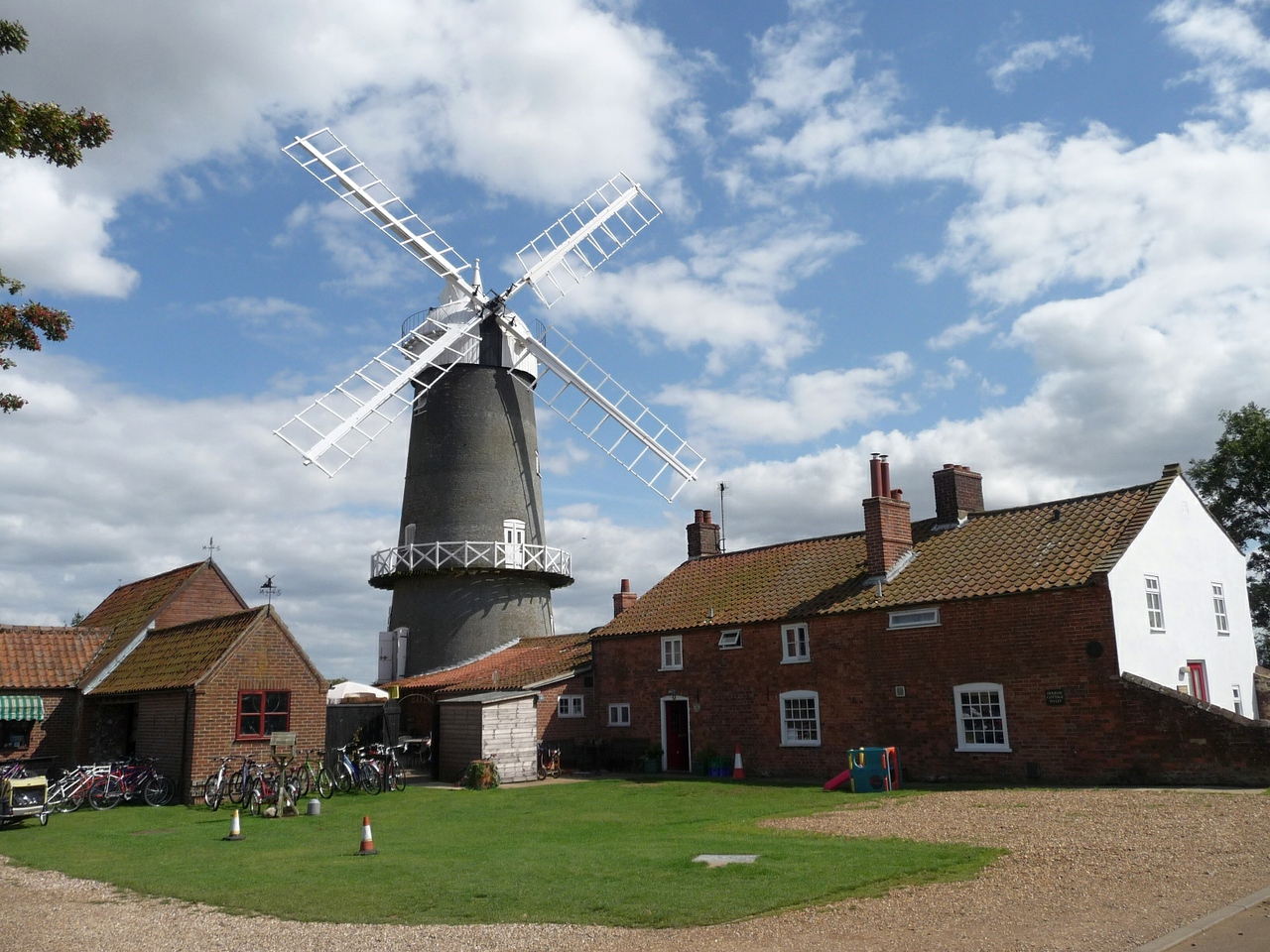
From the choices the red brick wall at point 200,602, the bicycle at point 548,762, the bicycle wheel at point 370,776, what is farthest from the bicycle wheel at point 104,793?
the bicycle at point 548,762

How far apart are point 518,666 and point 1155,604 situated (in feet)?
61.7

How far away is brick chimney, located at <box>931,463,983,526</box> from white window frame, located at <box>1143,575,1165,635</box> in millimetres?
5489

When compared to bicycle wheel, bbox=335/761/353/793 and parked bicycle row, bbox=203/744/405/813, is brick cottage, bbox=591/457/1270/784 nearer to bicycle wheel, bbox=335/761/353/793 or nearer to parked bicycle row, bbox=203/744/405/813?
parked bicycle row, bbox=203/744/405/813

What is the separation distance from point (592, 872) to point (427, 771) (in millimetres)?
21055

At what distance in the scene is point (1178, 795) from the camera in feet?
51.4

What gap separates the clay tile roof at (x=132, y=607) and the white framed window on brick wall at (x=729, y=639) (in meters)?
15.7

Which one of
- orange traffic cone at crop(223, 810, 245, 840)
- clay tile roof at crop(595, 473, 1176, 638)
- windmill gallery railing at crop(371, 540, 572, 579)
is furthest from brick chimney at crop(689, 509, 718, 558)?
orange traffic cone at crop(223, 810, 245, 840)

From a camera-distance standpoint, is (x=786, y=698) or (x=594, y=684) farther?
(x=594, y=684)

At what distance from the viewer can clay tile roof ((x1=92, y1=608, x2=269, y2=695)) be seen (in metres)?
22.9

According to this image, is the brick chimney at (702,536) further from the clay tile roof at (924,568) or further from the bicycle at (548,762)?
the bicycle at (548,762)

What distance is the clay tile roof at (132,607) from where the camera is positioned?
27266mm

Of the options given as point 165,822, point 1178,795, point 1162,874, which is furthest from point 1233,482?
point 165,822

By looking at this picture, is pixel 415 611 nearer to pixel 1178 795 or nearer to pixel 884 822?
pixel 884 822

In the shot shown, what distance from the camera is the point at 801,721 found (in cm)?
2434
